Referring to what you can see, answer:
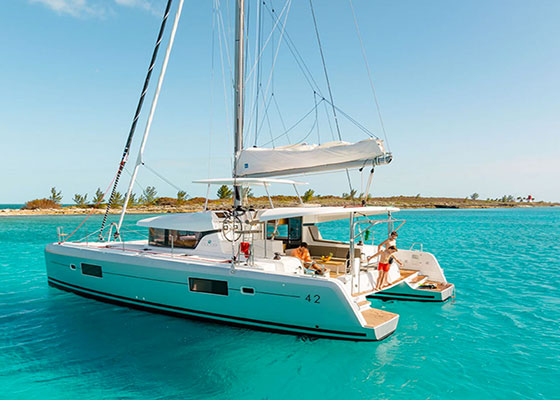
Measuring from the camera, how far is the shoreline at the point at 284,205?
156ft

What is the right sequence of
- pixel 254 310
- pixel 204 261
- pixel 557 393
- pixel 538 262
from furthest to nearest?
pixel 538 262
pixel 204 261
pixel 254 310
pixel 557 393

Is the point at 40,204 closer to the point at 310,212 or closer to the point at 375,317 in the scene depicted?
the point at 310,212

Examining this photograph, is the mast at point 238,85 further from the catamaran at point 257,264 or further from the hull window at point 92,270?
the hull window at point 92,270

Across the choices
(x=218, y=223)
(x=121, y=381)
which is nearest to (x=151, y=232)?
(x=218, y=223)

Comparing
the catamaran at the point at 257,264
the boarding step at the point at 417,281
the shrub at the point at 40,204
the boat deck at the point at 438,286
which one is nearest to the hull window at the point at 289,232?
the catamaran at the point at 257,264

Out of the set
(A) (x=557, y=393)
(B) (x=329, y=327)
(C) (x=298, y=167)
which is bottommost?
(A) (x=557, y=393)

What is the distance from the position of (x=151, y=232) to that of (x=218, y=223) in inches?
89.0

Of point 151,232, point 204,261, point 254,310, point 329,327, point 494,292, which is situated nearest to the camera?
point 329,327

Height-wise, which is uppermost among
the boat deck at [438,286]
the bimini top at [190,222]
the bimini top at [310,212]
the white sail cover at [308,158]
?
the white sail cover at [308,158]

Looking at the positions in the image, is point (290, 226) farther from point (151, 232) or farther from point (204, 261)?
point (151, 232)

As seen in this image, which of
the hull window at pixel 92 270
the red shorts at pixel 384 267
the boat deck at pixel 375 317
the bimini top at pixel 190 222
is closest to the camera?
the boat deck at pixel 375 317

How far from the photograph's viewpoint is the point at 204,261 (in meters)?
8.38

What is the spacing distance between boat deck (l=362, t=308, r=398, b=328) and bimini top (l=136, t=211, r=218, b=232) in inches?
167

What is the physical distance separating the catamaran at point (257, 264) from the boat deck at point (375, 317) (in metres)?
0.02
